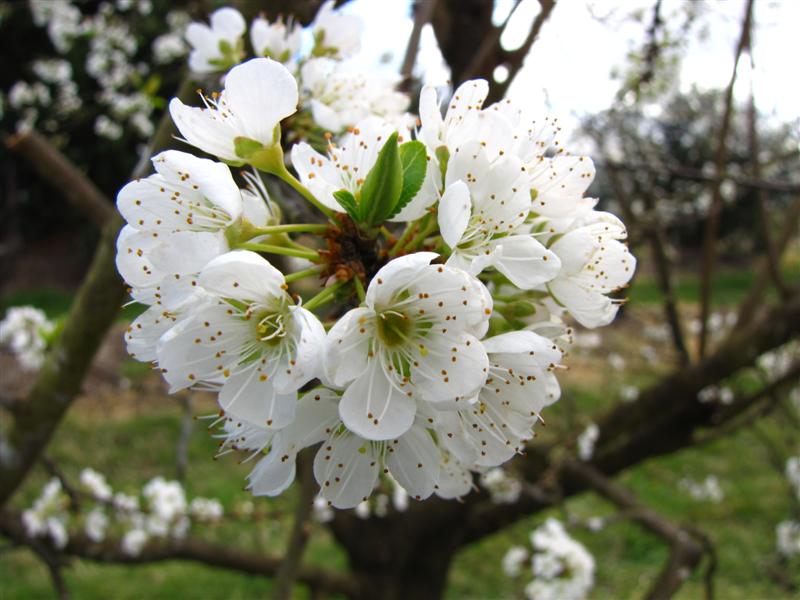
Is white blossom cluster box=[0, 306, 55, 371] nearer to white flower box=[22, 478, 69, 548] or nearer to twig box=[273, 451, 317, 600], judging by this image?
white flower box=[22, 478, 69, 548]

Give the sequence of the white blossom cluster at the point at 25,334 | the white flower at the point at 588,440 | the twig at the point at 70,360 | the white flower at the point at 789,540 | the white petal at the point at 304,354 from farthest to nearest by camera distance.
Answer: the white flower at the point at 789,540 → the white flower at the point at 588,440 → the white blossom cluster at the point at 25,334 → the twig at the point at 70,360 → the white petal at the point at 304,354

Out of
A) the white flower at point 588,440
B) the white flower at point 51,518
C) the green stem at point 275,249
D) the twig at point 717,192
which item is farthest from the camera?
the white flower at point 588,440

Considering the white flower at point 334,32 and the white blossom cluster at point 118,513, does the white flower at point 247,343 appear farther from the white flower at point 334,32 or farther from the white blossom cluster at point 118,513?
the white blossom cluster at point 118,513

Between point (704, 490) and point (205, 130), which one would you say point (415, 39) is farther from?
point (704, 490)

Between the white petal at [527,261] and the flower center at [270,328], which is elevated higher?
the white petal at [527,261]

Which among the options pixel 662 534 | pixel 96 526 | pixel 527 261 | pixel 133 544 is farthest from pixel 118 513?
pixel 527 261

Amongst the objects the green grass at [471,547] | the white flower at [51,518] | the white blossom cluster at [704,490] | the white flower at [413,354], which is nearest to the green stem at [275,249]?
the white flower at [413,354]

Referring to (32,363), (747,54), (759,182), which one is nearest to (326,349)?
(759,182)
